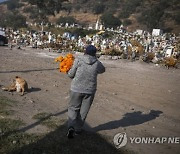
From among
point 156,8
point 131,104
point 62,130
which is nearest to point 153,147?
point 62,130

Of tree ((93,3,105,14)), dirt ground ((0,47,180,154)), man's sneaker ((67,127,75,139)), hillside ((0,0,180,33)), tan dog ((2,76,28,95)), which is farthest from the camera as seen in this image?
tree ((93,3,105,14))

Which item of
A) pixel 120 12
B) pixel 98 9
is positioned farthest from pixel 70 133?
pixel 98 9

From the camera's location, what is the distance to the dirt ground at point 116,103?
6.87 metres

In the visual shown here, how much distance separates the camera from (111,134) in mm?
6496

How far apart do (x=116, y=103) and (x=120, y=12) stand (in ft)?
244

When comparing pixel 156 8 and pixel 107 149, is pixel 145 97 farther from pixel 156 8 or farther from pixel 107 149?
pixel 156 8

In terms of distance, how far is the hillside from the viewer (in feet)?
169

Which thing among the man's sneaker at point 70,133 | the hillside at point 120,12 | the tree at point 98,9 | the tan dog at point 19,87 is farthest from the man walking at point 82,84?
the tree at point 98,9

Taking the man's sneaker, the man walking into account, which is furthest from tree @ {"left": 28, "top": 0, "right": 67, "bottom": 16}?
→ the man's sneaker

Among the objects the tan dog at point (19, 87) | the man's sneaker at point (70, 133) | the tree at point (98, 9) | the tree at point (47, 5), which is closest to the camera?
the man's sneaker at point (70, 133)

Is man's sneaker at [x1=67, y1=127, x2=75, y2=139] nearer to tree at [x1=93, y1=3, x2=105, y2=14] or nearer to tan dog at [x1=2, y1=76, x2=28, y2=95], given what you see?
tan dog at [x1=2, y1=76, x2=28, y2=95]

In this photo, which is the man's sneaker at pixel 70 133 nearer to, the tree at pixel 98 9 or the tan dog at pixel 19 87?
the tan dog at pixel 19 87

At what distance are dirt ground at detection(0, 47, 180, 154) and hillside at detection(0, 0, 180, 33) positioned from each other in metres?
35.0

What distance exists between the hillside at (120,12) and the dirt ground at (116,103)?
34968mm
